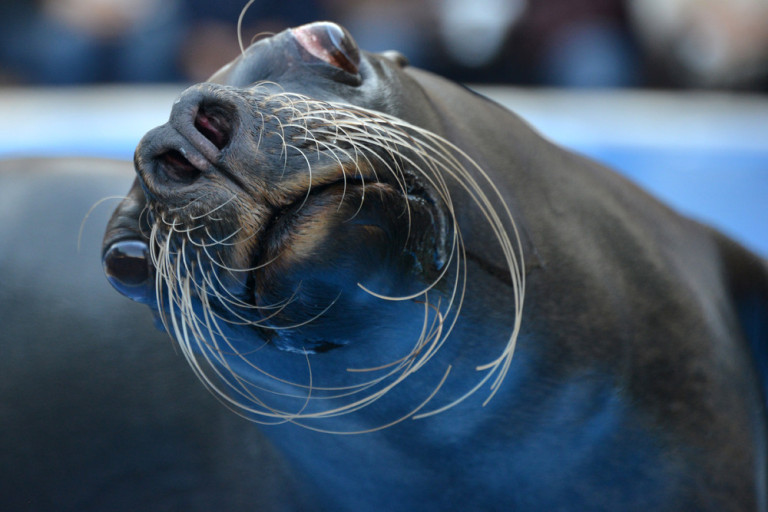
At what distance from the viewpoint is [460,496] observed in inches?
30.1

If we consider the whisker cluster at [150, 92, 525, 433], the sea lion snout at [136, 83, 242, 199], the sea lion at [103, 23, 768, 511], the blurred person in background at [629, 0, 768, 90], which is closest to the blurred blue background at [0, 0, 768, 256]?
the blurred person in background at [629, 0, 768, 90]

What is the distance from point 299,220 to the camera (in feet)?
1.79

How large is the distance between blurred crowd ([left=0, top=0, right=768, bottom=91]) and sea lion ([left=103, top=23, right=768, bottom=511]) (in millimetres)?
2057

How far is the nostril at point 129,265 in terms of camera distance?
64cm

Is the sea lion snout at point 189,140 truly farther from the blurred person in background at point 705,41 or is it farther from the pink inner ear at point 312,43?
the blurred person in background at point 705,41

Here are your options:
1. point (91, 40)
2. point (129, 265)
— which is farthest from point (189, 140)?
point (91, 40)

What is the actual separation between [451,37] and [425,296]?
106 inches

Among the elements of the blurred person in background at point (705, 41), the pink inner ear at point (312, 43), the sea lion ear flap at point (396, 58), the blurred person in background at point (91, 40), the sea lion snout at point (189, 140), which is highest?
the blurred person in background at point (705, 41)

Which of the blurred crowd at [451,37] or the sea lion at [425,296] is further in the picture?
the blurred crowd at [451,37]

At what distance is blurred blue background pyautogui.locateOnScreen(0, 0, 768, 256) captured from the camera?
2389 mm

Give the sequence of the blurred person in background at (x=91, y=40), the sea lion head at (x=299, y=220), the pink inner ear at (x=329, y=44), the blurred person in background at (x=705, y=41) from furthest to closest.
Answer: the blurred person in background at (x=91, y=40)
the blurred person in background at (x=705, y=41)
the pink inner ear at (x=329, y=44)
the sea lion head at (x=299, y=220)

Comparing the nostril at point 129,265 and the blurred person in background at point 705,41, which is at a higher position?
the blurred person in background at point 705,41

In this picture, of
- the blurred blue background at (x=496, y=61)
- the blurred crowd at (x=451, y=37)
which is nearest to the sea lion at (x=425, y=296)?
the blurred blue background at (x=496, y=61)

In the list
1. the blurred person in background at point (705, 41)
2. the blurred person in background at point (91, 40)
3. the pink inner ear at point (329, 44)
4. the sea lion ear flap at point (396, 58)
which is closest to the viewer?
the pink inner ear at point (329, 44)
